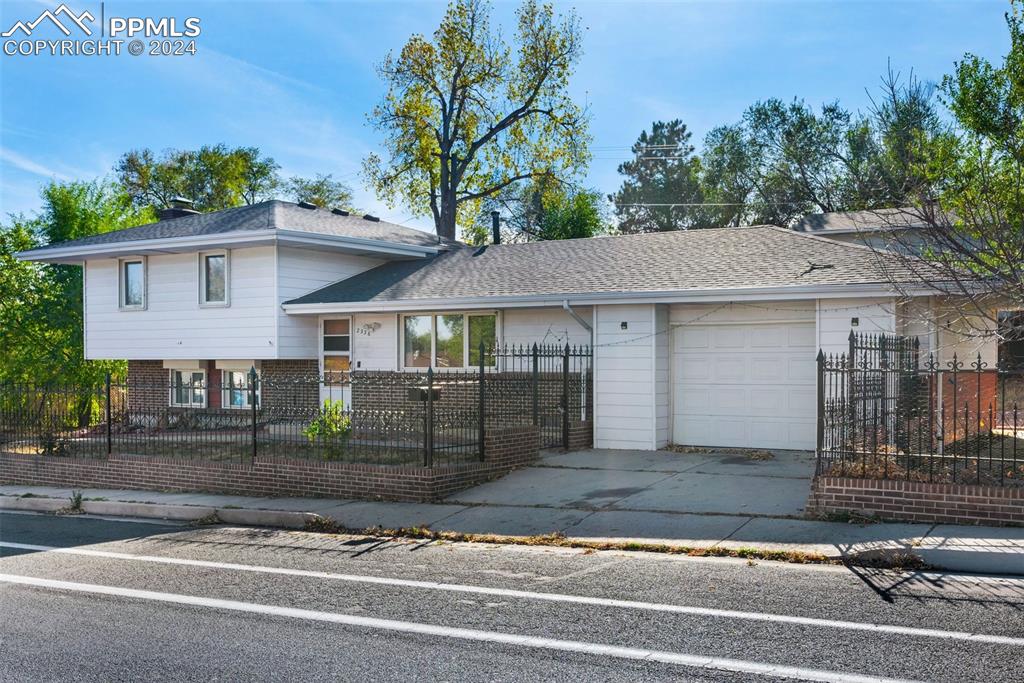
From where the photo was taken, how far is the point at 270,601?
7598mm

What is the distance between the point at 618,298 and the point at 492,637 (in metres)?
10.2

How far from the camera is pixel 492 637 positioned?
21.2ft

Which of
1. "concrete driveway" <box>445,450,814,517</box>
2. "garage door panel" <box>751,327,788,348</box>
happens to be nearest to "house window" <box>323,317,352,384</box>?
"concrete driveway" <box>445,450,814,517</box>

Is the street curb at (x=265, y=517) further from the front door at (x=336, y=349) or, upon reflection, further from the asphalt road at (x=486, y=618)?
the front door at (x=336, y=349)

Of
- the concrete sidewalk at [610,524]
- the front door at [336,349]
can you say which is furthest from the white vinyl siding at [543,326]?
the concrete sidewalk at [610,524]

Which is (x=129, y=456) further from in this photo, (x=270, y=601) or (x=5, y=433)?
(x=270, y=601)

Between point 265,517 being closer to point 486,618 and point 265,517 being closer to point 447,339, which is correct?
point 486,618

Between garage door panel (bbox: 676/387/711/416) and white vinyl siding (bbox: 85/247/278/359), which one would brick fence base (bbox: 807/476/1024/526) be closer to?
garage door panel (bbox: 676/387/711/416)

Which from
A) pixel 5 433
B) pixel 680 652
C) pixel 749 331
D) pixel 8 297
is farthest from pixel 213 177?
pixel 680 652

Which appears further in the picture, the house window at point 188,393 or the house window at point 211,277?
the house window at point 188,393

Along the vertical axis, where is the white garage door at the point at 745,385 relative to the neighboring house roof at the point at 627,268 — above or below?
below

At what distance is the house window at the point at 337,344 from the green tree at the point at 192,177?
33140 mm

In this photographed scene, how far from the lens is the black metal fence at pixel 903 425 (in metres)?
9.89

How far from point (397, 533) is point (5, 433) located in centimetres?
1041
